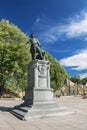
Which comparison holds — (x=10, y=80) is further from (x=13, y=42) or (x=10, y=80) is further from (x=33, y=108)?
(x=33, y=108)

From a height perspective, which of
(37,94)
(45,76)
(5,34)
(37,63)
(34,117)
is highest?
(5,34)

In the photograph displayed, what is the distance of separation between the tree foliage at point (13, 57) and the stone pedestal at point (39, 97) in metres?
17.0

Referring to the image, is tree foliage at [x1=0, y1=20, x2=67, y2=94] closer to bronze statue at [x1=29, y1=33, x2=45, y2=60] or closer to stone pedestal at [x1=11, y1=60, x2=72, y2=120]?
bronze statue at [x1=29, y1=33, x2=45, y2=60]

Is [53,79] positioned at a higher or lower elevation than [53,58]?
lower

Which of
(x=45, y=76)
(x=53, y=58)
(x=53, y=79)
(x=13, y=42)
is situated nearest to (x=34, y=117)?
(x=45, y=76)

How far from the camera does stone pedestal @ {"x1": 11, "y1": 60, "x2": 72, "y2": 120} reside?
A: 43.3 ft

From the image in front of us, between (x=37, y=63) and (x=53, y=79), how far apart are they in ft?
127

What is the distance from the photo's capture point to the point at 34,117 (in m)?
12.2

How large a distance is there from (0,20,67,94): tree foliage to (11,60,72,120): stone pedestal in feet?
55.7

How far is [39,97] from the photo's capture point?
14742 millimetres

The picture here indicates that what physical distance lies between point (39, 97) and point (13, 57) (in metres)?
19.2

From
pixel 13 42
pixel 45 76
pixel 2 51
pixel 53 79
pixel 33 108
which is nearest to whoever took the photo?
pixel 33 108

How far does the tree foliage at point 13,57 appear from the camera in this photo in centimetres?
3253

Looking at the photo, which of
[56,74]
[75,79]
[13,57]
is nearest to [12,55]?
[13,57]
